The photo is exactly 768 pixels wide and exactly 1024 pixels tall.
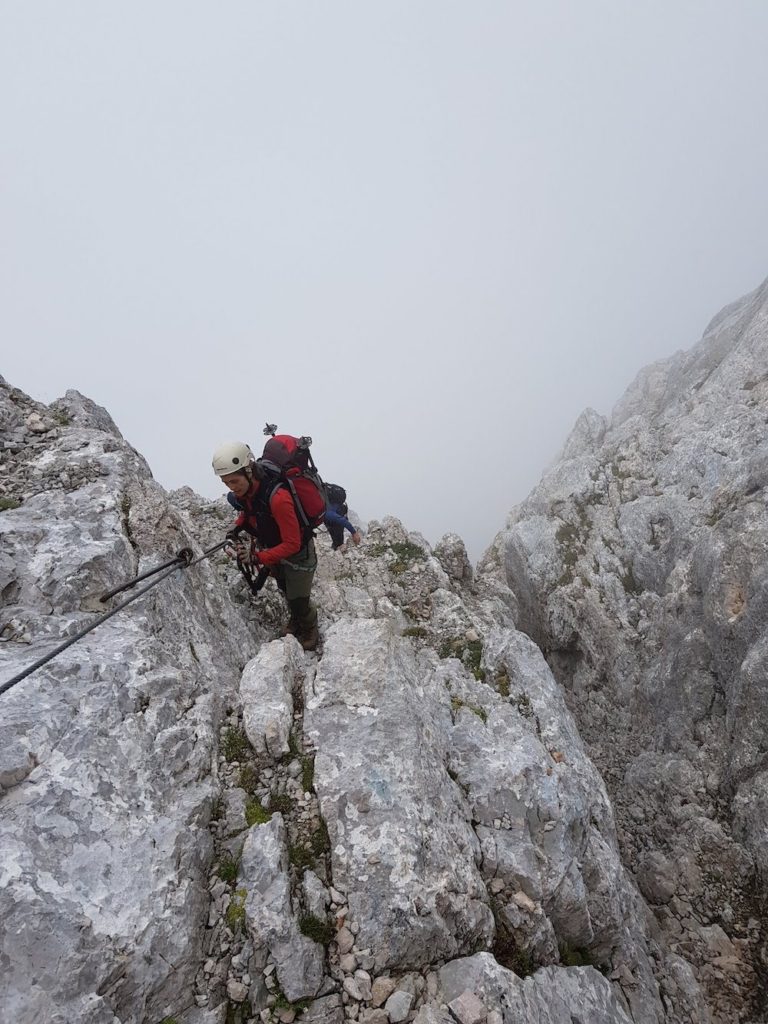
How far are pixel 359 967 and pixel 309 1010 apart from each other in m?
0.73

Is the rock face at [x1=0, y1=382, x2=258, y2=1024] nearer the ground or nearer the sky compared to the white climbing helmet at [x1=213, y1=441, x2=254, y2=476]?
nearer the ground

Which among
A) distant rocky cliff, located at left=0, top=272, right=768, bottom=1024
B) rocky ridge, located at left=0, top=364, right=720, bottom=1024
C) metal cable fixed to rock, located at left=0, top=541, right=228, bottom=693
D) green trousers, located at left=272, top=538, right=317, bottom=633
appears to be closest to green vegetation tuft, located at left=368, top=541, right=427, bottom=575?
distant rocky cliff, located at left=0, top=272, right=768, bottom=1024

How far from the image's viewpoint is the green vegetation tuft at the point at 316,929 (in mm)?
6480

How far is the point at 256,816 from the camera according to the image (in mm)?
7566

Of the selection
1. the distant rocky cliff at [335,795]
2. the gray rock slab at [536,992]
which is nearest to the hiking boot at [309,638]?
the distant rocky cliff at [335,795]

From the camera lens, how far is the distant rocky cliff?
19.7 ft

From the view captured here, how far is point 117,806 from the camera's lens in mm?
6727

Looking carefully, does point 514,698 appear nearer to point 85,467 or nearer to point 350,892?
point 350,892

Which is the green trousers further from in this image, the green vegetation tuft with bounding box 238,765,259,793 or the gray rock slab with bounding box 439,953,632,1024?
the gray rock slab with bounding box 439,953,632,1024

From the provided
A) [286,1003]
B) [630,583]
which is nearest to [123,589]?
[286,1003]

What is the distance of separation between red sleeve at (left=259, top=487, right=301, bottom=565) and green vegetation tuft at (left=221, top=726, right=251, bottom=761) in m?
3.28

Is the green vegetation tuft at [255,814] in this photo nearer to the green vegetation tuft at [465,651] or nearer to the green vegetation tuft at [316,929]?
the green vegetation tuft at [316,929]

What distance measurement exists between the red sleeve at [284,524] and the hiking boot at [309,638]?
293 cm

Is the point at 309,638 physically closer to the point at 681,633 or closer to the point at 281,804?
the point at 281,804
